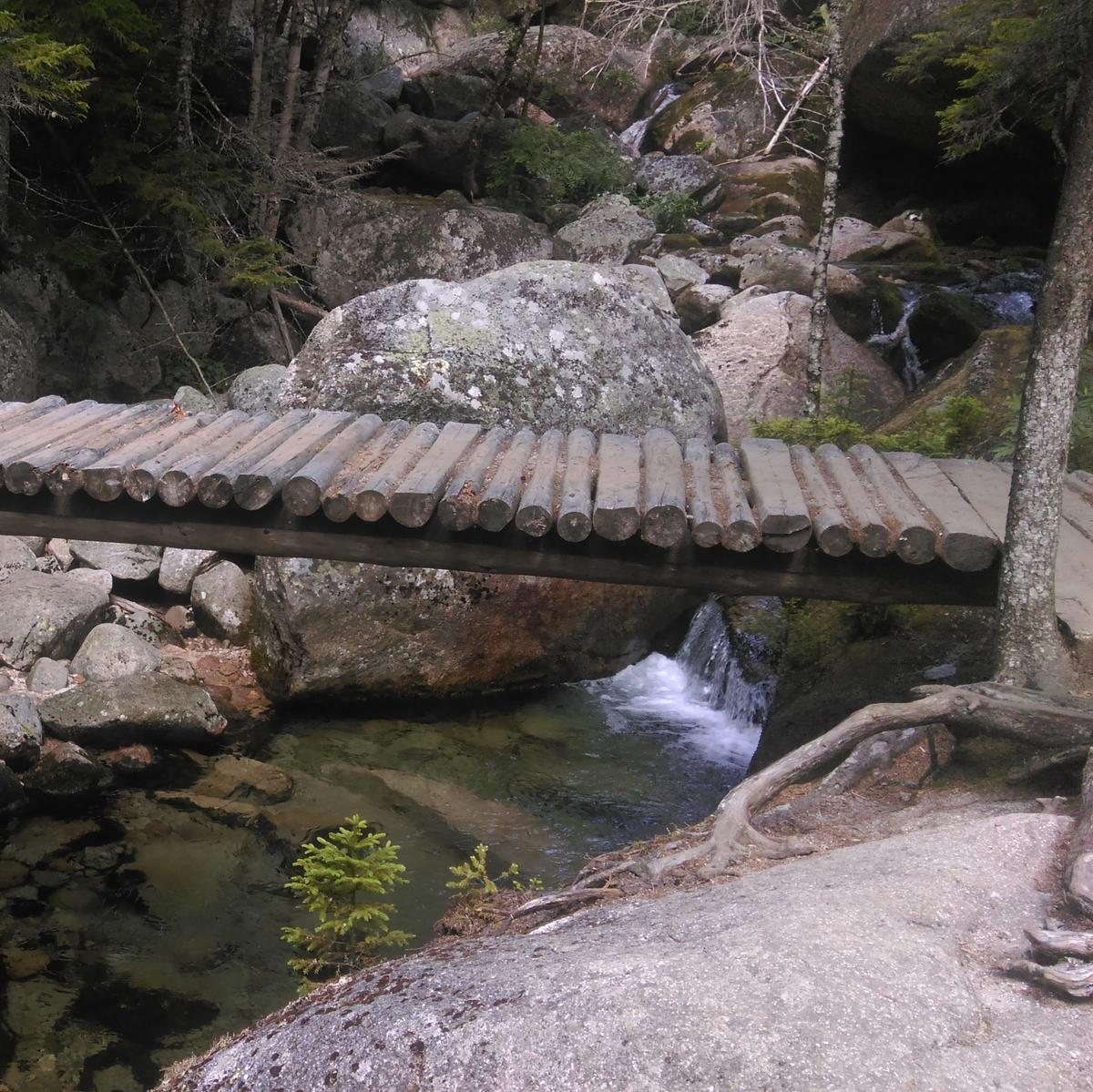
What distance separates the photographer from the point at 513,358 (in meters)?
8.83

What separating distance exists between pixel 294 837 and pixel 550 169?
12862mm

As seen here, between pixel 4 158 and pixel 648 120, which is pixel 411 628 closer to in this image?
pixel 4 158

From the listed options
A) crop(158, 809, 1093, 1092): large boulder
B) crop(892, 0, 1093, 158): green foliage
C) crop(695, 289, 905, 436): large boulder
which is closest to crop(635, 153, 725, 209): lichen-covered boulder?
crop(695, 289, 905, 436): large boulder

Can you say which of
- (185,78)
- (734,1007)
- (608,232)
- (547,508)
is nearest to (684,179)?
(608,232)

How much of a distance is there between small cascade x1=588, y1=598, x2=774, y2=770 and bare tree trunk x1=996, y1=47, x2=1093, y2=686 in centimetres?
412

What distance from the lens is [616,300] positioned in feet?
31.2

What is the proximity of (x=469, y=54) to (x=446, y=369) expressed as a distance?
13376mm

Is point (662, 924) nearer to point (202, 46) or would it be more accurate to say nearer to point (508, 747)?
point (508, 747)

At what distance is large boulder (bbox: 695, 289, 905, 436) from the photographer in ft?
41.2

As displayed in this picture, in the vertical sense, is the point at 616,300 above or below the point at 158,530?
above

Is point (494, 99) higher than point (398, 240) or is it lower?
higher

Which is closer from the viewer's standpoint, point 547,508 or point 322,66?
point 547,508

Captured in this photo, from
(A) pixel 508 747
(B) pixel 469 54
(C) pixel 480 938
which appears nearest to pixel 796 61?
(B) pixel 469 54

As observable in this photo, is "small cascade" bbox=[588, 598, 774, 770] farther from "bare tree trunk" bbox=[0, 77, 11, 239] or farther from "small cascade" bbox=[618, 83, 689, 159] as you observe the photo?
"small cascade" bbox=[618, 83, 689, 159]
